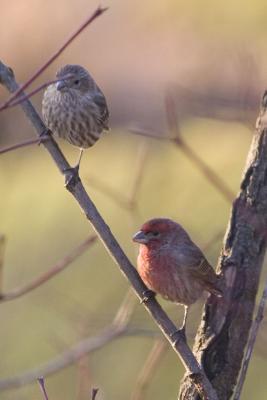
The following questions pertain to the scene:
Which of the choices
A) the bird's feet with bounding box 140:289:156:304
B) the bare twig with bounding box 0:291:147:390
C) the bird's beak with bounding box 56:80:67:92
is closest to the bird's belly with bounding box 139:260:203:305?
the bare twig with bounding box 0:291:147:390

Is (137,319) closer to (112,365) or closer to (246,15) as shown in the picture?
(112,365)

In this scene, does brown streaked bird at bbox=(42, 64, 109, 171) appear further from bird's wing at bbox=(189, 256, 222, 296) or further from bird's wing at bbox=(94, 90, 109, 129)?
bird's wing at bbox=(189, 256, 222, 296)

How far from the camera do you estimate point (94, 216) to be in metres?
4.29

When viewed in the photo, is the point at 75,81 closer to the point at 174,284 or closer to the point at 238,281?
the point at 174,284

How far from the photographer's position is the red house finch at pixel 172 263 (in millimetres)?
5305

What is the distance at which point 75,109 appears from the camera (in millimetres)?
6113

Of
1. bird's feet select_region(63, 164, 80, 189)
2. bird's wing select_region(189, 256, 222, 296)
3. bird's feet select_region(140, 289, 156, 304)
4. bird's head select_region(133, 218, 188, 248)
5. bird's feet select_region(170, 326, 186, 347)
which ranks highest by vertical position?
bird's feet select_region(63, 164, 80, 189)

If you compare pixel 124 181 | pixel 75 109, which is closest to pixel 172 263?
pixel 75 109

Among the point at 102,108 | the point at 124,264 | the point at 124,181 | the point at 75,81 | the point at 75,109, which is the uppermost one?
the point at 75,81

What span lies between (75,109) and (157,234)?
117cm

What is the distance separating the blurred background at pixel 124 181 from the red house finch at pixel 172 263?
Result: 0.62ft

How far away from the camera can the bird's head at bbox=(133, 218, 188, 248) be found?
536cm

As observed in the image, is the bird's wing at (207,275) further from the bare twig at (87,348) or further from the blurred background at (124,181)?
the bare twig at (87,348)

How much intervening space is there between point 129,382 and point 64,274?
198 centimetres
